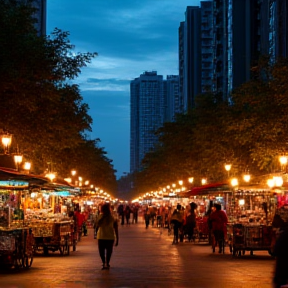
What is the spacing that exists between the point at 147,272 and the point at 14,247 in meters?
3.70

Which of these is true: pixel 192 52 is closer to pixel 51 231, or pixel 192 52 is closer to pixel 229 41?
pixel 229 41

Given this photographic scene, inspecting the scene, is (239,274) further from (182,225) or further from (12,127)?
(182,225)

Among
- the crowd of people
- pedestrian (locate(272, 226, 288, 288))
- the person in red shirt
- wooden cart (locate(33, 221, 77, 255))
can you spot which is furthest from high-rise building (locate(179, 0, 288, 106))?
pedestrian (locate(272, 226, 288, 288))

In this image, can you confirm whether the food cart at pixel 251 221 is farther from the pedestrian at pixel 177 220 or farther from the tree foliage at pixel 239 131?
the pedestrian at pixel 177 220

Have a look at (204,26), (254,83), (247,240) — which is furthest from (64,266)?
(204,26)

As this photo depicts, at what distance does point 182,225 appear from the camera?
4150 cm

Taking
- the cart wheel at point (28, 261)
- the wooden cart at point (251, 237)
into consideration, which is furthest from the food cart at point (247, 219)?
the cart wheel at point (28, 261)

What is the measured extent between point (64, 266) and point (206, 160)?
87.0 ft

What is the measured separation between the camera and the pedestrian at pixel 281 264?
10031 millimetres

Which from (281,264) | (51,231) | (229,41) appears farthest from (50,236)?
(229,41)

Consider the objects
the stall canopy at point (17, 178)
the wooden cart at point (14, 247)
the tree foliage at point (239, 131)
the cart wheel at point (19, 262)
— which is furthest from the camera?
the tree foliage at point (239, 131)

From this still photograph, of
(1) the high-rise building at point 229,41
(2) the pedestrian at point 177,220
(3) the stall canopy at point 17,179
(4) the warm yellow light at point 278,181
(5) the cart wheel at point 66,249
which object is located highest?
(1) the high-rise building at point 229,41

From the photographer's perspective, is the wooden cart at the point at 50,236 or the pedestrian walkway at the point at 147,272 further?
the wooden cart at the point at 50,236

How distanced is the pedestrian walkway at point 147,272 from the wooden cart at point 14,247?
469 mm
